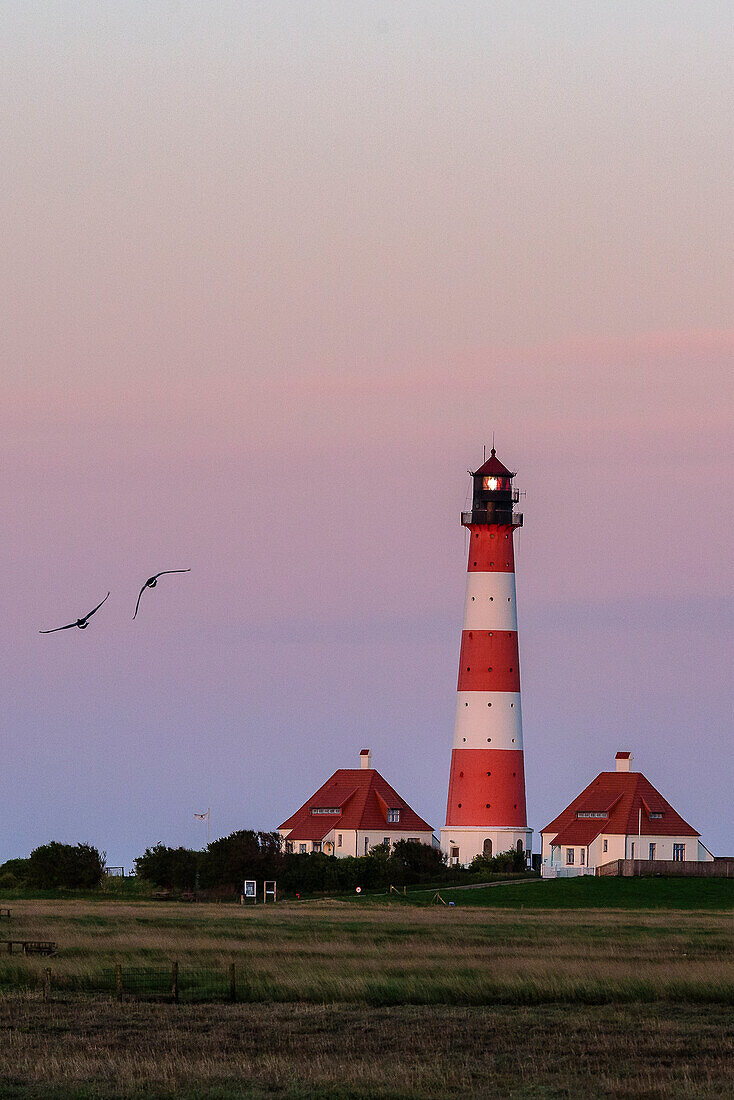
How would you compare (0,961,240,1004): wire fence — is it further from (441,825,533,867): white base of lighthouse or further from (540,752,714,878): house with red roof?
(540,752,714,878): house with red roof

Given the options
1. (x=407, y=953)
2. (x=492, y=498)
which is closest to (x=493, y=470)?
(x=492, y=498)

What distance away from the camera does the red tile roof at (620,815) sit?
104688 mm

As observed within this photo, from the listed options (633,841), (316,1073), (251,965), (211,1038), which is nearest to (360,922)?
(251,965)

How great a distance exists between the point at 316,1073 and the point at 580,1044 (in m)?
5.44

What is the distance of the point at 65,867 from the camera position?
307ft

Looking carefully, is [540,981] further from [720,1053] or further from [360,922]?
[360,922]

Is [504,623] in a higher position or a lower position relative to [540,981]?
higher

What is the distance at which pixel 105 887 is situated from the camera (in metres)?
94.3

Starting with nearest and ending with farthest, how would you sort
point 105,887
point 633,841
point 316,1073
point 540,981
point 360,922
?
point 316,1073 < point 540,981 < point 360,922 < point 105,887 < point 633,841

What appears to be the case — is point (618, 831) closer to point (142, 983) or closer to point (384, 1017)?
point (142, 983)

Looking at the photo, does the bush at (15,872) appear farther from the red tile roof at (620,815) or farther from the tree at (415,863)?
the red tile roof at (620,815)

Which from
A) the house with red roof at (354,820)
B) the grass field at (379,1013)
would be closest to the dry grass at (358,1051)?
the grass field at (379,1013)

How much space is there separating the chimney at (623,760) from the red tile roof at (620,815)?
A: 4.43 ft

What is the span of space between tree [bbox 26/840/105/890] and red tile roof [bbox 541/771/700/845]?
88.3 feet
